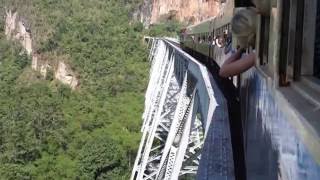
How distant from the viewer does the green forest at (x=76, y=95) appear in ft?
99.7

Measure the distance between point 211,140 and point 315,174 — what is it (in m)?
2.54

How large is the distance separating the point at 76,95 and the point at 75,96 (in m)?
0.41

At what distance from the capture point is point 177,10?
63.9m

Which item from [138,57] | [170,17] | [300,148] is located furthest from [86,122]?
[300,148]

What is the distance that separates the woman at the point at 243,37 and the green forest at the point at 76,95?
24599 mm

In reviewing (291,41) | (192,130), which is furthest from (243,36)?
(192,130)

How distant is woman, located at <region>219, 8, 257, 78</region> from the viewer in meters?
3.38

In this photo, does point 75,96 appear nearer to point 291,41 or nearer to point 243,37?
point 243,37

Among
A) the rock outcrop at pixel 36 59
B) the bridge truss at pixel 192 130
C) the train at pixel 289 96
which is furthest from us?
the rock outcrop at pixel 36 59

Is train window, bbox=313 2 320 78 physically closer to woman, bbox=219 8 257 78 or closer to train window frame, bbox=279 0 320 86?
train window frame, bbox=279 0 320 86

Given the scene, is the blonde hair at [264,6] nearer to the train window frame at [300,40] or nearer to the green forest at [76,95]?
the train window frame at [300,40]

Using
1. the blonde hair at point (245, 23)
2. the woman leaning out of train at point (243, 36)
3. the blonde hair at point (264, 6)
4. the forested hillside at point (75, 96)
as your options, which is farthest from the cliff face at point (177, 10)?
the blonde hair at point (264, 6)

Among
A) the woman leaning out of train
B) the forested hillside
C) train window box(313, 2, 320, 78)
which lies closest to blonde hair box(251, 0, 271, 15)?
the woman leaning out of train

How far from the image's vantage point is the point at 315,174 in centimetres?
146
